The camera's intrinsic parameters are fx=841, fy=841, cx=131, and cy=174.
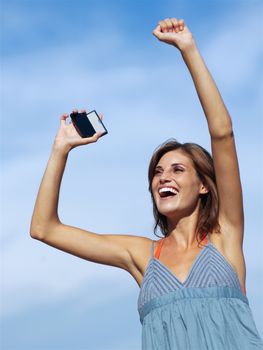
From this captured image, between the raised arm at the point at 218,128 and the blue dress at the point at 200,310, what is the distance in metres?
0.27

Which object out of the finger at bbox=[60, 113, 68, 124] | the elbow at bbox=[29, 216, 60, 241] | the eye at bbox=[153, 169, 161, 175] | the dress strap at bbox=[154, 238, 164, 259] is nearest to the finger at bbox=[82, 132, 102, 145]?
the finger at bbox=[60, 113, 68, 124]

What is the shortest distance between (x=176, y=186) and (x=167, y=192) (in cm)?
8

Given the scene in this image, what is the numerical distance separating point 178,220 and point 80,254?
0.73 metres

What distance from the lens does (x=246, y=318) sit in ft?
17.5

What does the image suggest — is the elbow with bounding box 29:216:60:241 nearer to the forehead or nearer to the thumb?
the forehead

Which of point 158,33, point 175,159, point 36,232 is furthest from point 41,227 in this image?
point 158,33

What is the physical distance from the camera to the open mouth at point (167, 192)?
18.6 feet

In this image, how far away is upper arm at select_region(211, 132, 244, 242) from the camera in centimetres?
539

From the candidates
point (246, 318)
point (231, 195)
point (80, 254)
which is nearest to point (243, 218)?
point (231, 195)

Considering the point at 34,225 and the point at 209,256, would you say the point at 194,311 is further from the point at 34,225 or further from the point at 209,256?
the point at 34,225

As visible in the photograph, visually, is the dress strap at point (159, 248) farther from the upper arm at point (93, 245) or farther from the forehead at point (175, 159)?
the forehead at point (175, 159)

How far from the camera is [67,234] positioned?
589cm

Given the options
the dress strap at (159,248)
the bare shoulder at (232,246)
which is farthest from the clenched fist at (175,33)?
the dress strap at (159,248)

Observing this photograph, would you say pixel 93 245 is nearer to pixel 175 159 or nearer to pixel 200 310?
pixel 175 159
